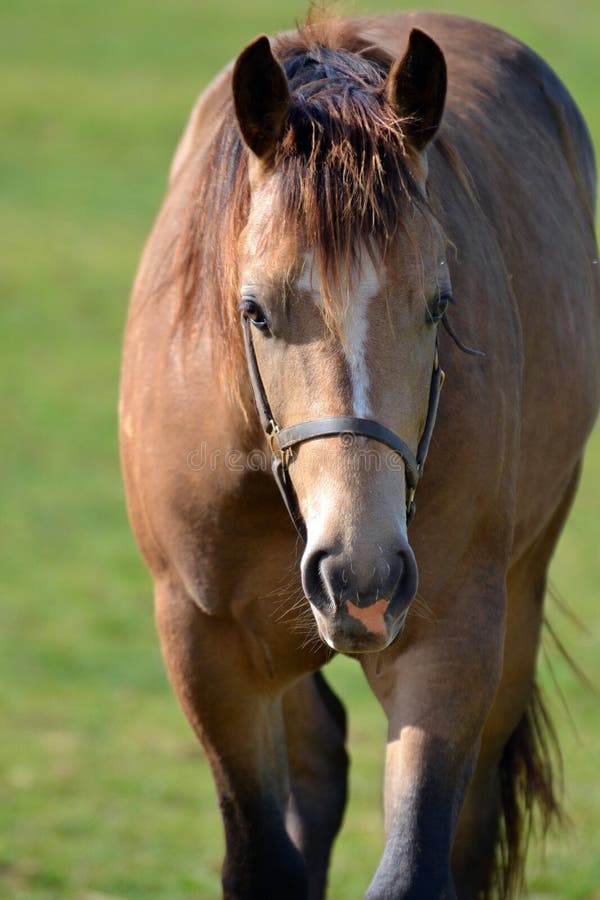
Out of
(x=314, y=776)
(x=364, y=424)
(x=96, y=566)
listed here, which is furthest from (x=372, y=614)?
(x=96, y=566)

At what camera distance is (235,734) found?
332 cm

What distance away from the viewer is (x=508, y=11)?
24438 millimetres

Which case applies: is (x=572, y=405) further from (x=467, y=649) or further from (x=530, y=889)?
(x=530, y=889)

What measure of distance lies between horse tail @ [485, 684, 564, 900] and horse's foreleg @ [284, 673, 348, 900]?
0.46 meters

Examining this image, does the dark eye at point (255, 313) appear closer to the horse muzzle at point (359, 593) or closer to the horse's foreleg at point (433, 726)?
the horse muzzle at point (359, 593)

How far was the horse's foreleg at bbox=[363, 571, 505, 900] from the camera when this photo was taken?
9.41ft

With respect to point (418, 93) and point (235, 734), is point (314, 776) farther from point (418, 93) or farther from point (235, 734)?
point (418, 93)

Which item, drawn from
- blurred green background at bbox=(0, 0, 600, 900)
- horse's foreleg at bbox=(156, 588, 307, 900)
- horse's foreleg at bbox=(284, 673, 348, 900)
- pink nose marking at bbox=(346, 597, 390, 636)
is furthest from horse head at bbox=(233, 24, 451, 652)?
blurred green background at bbox=(0, 0, 600, 900)

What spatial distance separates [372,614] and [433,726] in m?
0.58

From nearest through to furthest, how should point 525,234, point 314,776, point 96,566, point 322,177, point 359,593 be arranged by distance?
point 359,593 < point 322,177 < point 525,234 < point 314,776 < point 96,566

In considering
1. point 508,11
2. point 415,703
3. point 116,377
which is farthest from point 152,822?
point 508,11

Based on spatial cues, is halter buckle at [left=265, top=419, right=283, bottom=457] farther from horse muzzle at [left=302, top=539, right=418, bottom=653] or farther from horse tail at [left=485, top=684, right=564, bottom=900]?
horse tail at [left=485, top=684, right=564, bottom=900]

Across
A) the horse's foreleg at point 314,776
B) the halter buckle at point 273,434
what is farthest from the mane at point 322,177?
the horse's foreleg at point 314,776

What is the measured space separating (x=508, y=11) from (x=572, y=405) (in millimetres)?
22200
